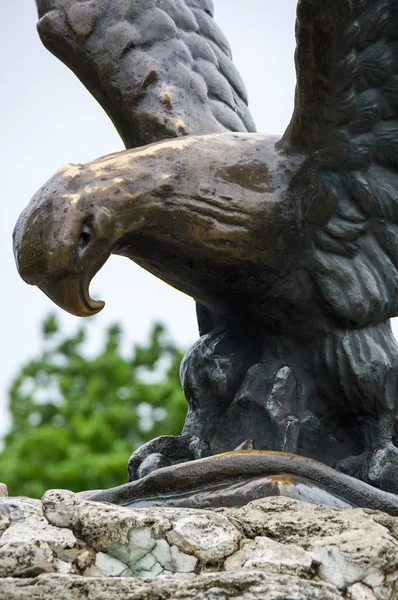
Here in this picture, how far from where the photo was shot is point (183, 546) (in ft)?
7.56

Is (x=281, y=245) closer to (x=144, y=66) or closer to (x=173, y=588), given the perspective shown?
(x=144, y=66)

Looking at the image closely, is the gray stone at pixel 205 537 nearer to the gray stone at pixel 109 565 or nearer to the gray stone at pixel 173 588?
the gray stone at pixel 109 565

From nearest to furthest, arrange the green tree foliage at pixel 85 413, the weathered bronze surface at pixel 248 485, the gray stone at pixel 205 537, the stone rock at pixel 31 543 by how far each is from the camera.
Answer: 1. the stone rock at pixel 31 543
2. the gray stone at pixel 205 537
3. the weathered bronze surface at pixel 248 485
4. the green tree foliage at pixel 85 413

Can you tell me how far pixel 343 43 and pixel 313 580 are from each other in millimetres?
1387

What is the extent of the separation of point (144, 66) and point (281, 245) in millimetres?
736

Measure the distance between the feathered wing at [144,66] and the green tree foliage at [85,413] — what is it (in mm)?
5744

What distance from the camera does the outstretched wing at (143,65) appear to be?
3533 mm

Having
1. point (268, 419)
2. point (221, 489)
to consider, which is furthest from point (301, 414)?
point (221, 489)

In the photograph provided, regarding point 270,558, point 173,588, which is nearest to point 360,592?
point 270,558

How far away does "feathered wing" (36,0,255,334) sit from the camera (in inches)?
139

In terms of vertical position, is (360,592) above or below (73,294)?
below

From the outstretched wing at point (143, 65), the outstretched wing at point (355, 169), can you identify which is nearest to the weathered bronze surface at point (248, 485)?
the outstretched wing at point (355, 169)

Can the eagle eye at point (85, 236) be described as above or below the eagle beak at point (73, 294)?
above

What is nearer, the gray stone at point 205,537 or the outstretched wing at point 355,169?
the gray stone at point 205,537
